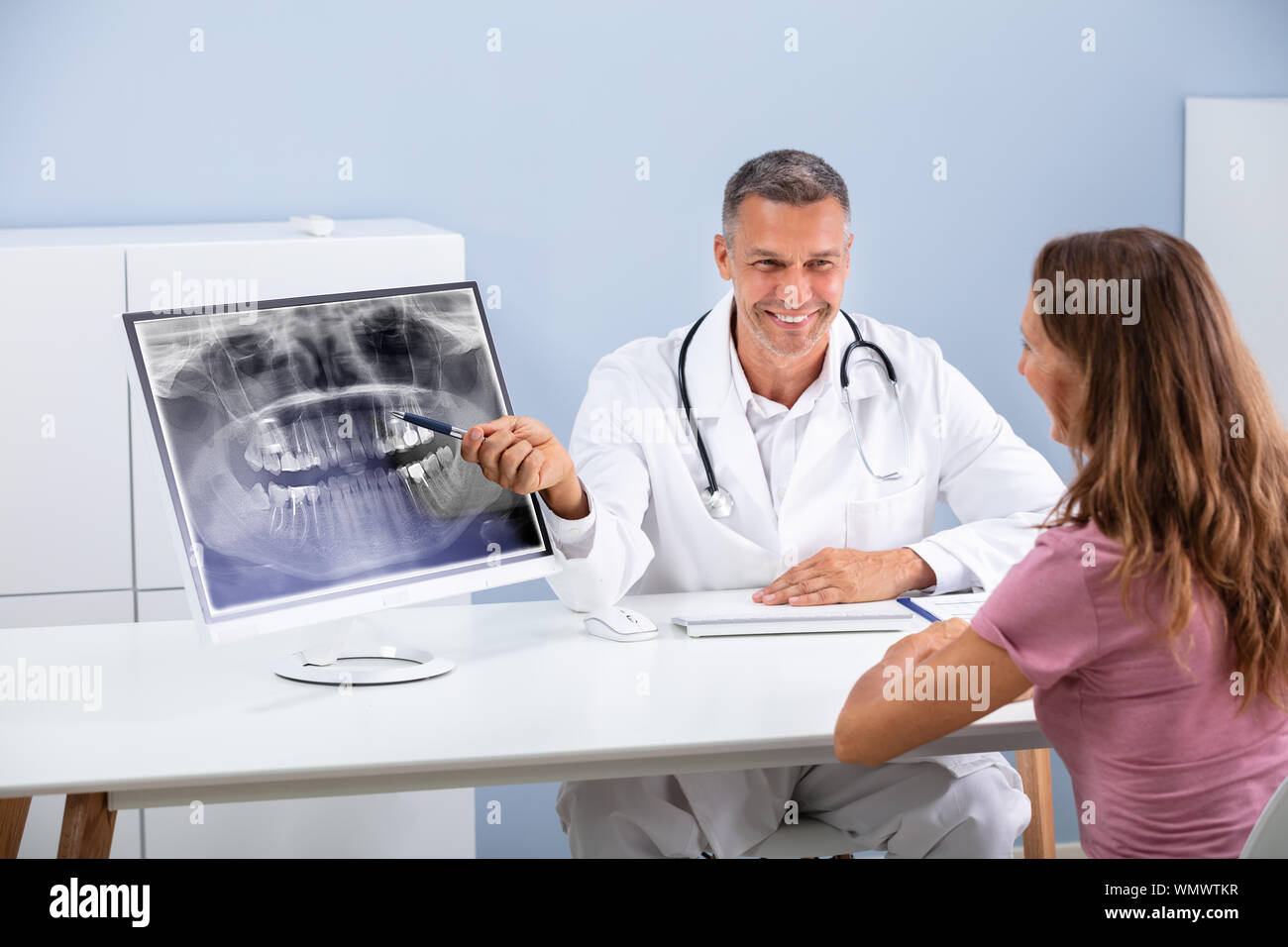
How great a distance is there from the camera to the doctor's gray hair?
7.40 feet

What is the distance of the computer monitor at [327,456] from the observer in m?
1.63

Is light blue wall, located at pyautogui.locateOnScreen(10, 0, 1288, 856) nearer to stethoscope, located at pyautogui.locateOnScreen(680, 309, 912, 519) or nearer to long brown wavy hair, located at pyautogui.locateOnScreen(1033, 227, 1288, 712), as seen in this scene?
stethoscope, located at pyautogui.locateOnScreen(680, 309, 912, 519)

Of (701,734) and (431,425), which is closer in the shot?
(701,734)

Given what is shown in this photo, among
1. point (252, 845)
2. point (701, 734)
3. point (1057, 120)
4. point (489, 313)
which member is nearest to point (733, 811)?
point (701, 734)

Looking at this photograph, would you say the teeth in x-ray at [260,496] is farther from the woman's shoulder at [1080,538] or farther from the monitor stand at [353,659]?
the woman's shoulder at [1080,538]

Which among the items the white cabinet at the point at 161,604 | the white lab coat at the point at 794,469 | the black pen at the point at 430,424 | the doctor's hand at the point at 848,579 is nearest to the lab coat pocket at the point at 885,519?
the white lab coat at the point at 794,469

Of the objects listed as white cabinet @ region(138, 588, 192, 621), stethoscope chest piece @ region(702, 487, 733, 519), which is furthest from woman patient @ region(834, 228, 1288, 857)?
white cabinet @ region(138, 588, 192, 621)

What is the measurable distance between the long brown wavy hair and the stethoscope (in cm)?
88

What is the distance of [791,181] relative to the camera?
7.41 ft

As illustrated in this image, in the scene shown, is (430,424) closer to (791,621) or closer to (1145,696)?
(791,621)

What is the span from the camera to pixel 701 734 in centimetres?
151

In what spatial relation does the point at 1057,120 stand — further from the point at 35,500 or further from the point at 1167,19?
the point at 35,500
